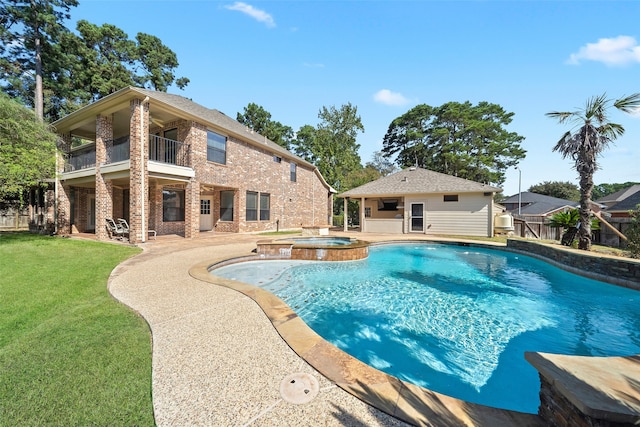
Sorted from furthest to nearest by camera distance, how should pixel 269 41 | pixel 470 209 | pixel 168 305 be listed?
1. pixel 470 209
2. pixel 269 41
3. pixel 168 305

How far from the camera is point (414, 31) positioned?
394 inches

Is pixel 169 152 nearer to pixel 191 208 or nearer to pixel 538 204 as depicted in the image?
pixel 191 208

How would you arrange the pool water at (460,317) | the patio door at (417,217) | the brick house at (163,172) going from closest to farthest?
the pool water at (460,317), the brick house at (163,172), the patio door at (417,217)

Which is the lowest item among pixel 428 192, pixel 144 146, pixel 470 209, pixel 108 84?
pixel 470 209

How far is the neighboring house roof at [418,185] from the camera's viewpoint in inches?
606

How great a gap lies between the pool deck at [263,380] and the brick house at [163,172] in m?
8.77

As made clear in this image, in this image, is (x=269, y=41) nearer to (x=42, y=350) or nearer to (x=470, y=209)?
(x=42, y=350)

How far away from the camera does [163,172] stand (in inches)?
422

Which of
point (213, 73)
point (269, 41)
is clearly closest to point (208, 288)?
point (269, 41)

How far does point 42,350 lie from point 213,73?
46.2 ft

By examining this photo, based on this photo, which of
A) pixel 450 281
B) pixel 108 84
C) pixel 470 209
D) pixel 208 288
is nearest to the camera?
pixel 208 288

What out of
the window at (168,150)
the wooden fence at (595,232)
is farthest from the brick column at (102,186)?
the wooden fence at (595,232)

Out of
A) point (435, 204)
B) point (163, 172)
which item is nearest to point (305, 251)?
point (163, 172)

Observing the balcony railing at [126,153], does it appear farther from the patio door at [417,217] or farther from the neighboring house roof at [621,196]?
the neighboring house roof at [621,196]
